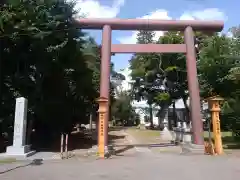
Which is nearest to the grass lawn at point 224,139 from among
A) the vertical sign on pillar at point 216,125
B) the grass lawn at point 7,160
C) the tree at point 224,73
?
the tree at point 224,73

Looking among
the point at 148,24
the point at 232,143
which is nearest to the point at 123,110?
the point at 232,143

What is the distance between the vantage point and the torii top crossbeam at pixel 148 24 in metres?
16.3

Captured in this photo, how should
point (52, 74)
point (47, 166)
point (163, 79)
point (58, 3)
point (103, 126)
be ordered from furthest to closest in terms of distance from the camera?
point (163, 79) < point (52, 74) < point (58, 3) < point (103, 126) < point (47, 166)

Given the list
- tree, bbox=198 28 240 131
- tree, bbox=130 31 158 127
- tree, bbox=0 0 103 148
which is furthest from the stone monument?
tree, bbox=130 31 158 127

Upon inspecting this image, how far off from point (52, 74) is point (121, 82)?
38.8m

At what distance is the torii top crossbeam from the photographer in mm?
16328

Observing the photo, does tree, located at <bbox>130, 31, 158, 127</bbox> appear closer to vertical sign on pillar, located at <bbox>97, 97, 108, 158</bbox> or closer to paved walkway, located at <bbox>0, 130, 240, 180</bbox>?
vertical sign on pillar, located at <bbox>97, 97, 108, 158</bbox>

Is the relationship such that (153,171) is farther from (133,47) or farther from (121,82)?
(121,82)

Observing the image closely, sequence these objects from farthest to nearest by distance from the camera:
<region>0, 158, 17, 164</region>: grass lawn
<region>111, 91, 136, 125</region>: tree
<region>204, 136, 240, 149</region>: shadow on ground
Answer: <region>111, 91, 136, 125</region>: tree → <region>204, 136, 240, 149</region>: shadow on ground → <region>0, 158, 17, 164</region>: grass lawn

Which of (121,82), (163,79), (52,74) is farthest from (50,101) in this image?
(121,82)

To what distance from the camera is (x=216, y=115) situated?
604 inches

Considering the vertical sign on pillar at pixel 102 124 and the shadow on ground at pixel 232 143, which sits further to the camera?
the shadow on ground at pixel 232 143

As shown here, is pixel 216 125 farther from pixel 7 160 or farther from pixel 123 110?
pixel 123 110

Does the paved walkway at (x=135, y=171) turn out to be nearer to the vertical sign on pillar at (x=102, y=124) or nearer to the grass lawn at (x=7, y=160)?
the grass lawn at (x=7, y=160)
